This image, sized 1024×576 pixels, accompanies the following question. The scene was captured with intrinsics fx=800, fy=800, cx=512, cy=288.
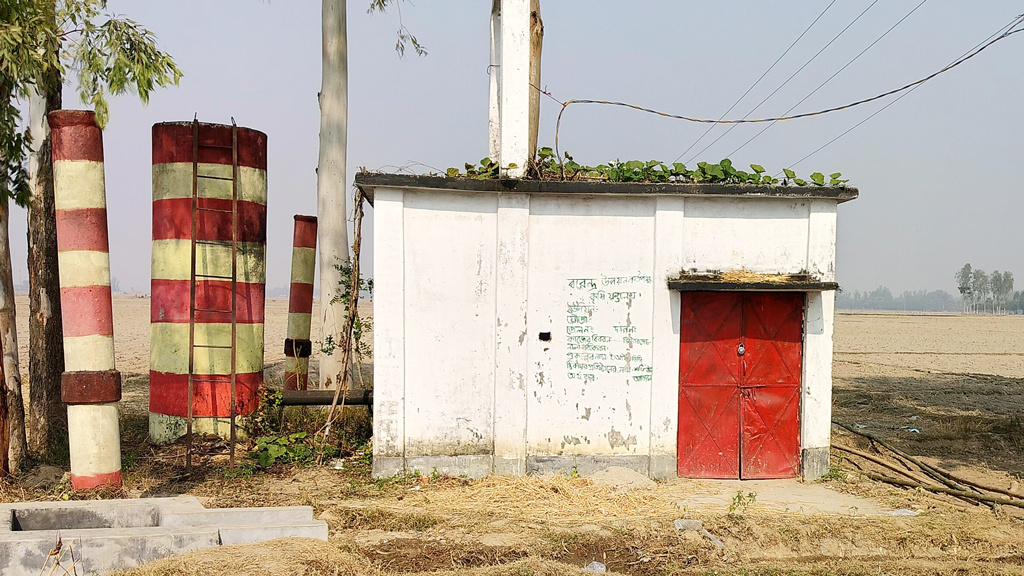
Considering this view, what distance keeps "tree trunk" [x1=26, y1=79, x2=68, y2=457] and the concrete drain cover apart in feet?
16.3

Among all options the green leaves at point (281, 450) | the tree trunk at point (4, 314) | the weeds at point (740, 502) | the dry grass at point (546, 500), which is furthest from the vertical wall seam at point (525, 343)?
the tree trunk at point (4, 314)

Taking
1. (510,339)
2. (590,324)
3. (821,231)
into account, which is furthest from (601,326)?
(821,231)

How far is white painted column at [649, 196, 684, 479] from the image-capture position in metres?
9.60

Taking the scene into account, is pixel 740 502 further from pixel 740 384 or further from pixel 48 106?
pixel 48 106

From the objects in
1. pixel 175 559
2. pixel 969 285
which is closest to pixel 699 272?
pixel 175 559

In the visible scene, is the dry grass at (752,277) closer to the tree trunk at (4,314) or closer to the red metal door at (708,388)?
the red metal door at (708,388)

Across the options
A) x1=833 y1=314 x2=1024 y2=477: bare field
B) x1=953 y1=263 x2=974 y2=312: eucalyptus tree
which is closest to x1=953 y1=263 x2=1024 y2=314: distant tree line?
x1=953 y1=263 x2=974 y2=312: eucalyptus tree

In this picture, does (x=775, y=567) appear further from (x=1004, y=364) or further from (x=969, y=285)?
(x=969, y=285)

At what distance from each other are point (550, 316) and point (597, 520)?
2.58 m

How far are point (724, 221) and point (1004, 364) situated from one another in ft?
76.9

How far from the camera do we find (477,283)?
9.49 m

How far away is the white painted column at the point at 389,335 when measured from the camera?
9.28 m

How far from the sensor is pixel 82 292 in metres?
7.76

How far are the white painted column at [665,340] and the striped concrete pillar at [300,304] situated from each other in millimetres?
5729
